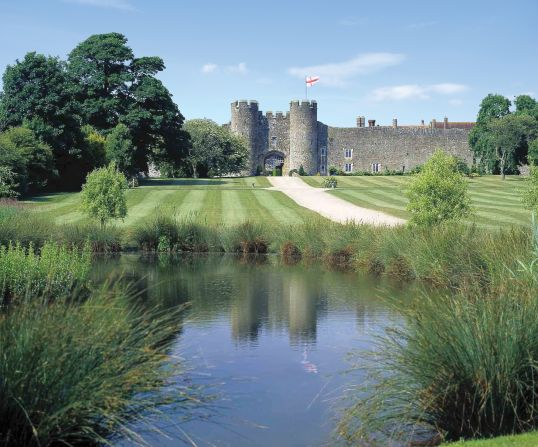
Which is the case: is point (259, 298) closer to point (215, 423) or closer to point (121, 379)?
point (215, 423)

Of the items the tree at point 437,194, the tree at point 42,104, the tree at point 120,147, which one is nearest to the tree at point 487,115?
the tree at point 120,147

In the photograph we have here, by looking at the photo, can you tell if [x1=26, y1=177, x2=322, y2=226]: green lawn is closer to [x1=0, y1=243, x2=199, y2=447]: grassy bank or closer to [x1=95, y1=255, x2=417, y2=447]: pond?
[x1=95, y1=255, x2=417, y2=447]: pond

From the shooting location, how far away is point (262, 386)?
8.23 m

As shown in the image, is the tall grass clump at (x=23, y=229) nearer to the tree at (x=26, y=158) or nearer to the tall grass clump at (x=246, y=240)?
the tall grass clump at (x=246, y=240)

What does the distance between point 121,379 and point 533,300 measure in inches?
140

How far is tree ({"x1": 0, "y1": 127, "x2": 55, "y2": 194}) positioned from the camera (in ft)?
103

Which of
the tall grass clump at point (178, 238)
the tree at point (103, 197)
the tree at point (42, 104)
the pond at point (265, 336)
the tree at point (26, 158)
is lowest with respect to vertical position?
the pond at point (265, 336)

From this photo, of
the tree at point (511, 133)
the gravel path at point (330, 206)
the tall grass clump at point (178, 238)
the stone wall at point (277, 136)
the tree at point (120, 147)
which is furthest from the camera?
the stone wall at point (277, 136)

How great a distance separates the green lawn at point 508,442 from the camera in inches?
206

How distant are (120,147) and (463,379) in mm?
35603

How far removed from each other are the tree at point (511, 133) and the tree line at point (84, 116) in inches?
910

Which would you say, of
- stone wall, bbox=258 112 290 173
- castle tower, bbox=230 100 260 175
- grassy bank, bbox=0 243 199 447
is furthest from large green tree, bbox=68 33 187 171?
grassy bank, bbox=0 243 199 447

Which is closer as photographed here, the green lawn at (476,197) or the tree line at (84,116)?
the green lawn at (476,197)

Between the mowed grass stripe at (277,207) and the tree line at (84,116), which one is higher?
the tree line at (84,116)
